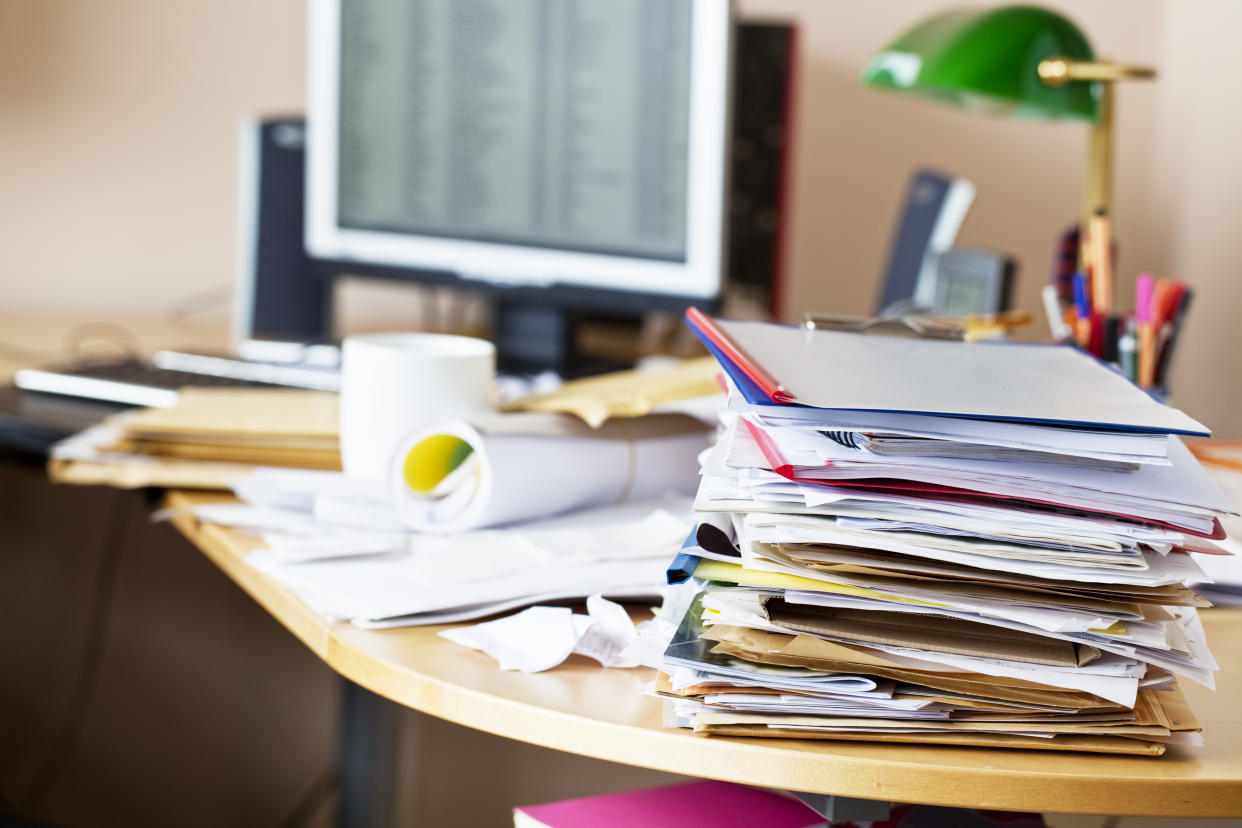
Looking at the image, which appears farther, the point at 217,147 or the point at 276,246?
the point at 217,147

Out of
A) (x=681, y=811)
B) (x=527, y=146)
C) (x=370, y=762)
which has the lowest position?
(x=370, y=762)

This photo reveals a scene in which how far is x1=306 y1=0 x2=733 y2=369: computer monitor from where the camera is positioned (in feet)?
3.67

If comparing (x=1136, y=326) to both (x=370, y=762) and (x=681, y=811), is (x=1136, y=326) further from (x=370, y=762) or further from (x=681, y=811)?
(x=370, y=762)

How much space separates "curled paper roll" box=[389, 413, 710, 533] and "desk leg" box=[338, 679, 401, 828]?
44 centimetres

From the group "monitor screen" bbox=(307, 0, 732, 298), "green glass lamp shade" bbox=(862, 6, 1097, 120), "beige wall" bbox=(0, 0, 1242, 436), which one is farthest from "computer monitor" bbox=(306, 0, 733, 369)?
"beige wall" bbox=(0, 0, 1242, 436)

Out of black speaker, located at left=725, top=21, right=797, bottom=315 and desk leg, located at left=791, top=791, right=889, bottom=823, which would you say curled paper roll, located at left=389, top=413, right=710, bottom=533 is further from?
black speaker, located at left=725, top=21, right=797, bottom=315

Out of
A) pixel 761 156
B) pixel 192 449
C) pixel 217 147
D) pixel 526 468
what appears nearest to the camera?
pixel 526 468

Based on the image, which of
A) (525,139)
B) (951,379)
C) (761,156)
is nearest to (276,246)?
(525,139)

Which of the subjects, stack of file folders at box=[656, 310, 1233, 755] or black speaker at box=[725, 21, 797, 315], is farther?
black speaker at box=[725, 21, 797, 315]

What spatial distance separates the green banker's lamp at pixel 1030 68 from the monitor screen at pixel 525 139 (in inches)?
7.5

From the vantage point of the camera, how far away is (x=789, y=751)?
1.53ft

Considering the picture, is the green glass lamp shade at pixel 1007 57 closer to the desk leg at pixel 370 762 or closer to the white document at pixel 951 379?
the white document at pixel 951 379

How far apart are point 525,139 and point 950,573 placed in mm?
852

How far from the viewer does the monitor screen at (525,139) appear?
1.12 m
